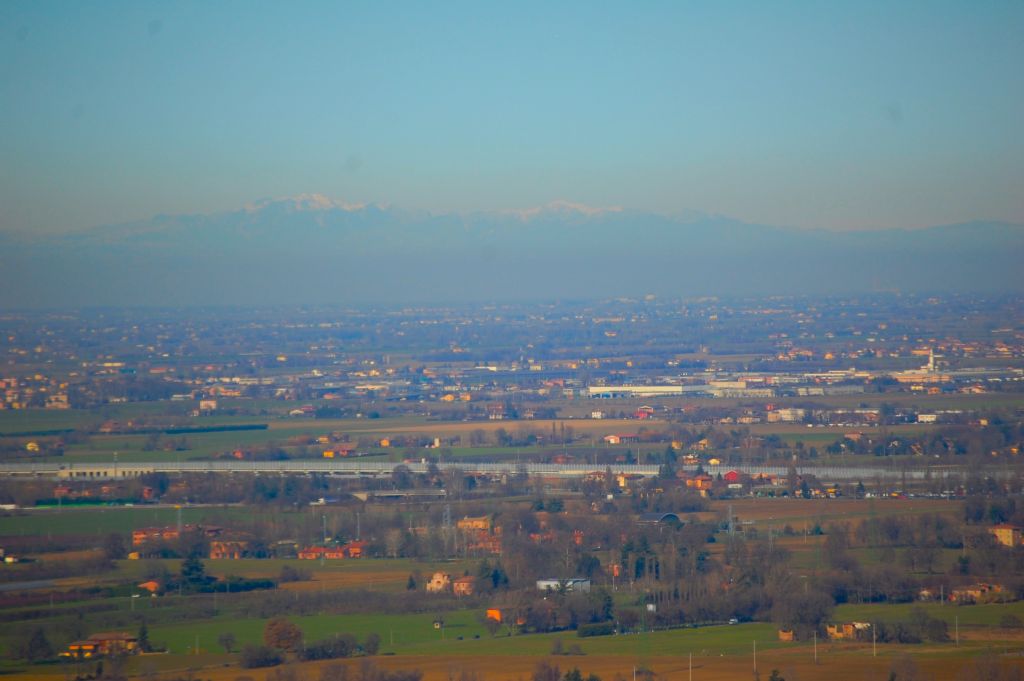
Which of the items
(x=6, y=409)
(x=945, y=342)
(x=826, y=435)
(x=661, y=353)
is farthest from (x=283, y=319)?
(x=826, y=435)

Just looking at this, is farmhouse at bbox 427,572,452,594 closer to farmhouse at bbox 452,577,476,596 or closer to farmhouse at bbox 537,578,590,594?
farmhouse at bbox 452,577,476,596

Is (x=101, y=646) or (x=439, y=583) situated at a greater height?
(x=101, y=646)

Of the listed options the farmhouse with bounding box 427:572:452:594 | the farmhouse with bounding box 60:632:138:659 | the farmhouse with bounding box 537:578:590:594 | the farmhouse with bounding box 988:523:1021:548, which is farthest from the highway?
the farmhouse with bounding box 60:632:138:659

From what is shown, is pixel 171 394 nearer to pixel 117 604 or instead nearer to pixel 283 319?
pixel 117 604

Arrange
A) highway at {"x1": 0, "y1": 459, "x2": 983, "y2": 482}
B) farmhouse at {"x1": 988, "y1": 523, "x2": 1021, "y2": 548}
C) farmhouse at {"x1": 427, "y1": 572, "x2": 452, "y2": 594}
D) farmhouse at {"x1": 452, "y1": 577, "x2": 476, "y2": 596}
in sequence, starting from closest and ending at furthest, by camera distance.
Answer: farmhouse at {"x1": 452, "y1": 577, "x2": 476, "y2": 596}, farmhouse at {"x1": 427, "y1": 572, "x2": 452, "y2": 594}, farmhouse at {"x1": 988, "y1": 523, "x2": 1021, "y2": 548}, highway at {"x1": 0, "y1": 459, "x2": 983, "y2": 482}

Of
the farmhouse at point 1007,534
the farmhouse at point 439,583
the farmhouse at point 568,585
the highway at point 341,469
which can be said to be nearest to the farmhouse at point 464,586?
the farmhouse at point 439,583

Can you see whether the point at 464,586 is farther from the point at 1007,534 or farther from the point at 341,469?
the point at 341,469

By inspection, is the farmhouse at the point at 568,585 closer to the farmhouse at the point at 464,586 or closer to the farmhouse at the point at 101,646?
the farmhouse at the point at 464,586

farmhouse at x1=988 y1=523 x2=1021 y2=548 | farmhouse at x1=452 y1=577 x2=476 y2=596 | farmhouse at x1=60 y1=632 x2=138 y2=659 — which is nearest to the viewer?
farmhouse at x1=60 y1=632 x2=138 y2=659

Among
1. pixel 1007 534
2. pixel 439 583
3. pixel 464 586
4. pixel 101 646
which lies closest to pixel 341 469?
pixel 439 583

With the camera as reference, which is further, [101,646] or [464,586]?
[464,586]

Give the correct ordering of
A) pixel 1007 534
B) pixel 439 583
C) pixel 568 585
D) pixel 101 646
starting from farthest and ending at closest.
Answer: pixel 1007 534 → pixel 439 583 → pixel 568 585 → pixel 101 646

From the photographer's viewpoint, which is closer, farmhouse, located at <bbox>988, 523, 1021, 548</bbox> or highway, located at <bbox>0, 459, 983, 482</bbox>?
farmhouse, located at <bbox>988, 523, 1021, 548</bbox>
